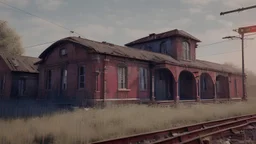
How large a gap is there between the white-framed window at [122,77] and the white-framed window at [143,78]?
1736 millimetres

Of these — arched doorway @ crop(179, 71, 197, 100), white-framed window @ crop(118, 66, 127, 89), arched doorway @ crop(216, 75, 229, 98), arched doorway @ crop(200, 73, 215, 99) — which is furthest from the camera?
arched doorway @ crop(216, 75, 229, 98)

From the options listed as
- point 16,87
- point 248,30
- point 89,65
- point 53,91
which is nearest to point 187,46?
point 248,30

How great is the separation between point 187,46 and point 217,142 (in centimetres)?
1912

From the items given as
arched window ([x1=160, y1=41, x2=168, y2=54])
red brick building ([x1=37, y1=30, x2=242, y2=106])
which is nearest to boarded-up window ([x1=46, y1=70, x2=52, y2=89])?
red brick building ([x1=37, y1=30, x2=242, y2=106])

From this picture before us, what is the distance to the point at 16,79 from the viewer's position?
22703 mm

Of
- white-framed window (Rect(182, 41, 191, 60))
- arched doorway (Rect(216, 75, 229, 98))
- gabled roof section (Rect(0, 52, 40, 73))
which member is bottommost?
arched doorway (Rect(216, 75, 229, 98))

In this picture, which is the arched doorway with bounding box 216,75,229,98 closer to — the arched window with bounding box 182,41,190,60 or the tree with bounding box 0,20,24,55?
the arched window with bounding box 182,41,190,60

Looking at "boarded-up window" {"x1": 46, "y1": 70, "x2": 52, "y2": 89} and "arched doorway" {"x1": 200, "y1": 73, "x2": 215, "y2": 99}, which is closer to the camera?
"boarded-up window" {"x1": 46, "y1": 70, "x2": 52, "y2": 89}

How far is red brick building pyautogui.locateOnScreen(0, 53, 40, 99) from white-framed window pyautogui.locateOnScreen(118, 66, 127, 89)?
38.2 ft

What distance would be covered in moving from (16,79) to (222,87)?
79.5ft

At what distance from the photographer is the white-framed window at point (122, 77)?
16.9 meters

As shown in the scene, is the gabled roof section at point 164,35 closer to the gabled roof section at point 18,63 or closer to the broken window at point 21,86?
the gabled roof section at point 18,63

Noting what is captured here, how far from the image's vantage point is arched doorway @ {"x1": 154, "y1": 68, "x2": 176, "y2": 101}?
67.8ft

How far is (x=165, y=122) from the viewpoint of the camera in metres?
10.4
